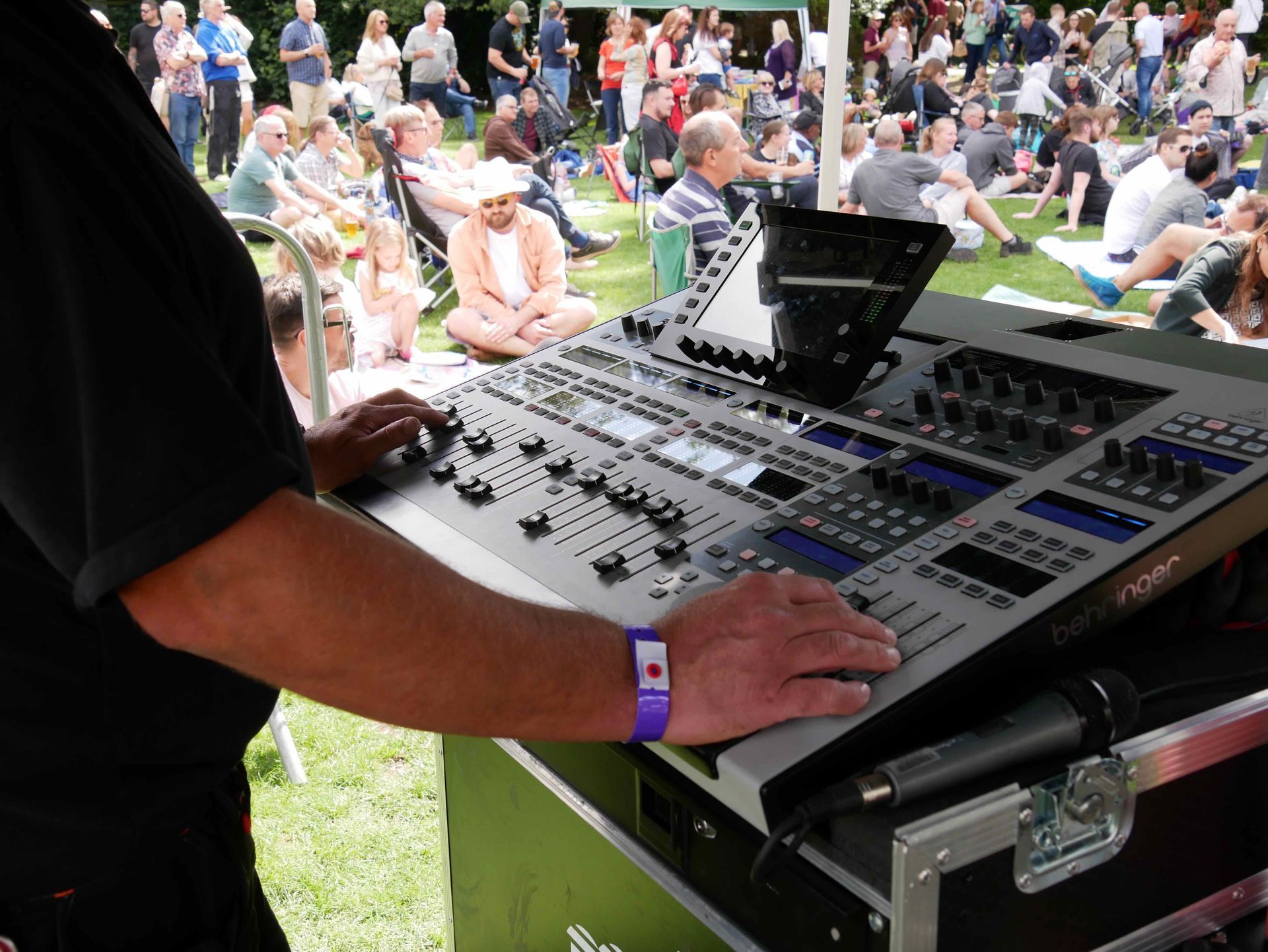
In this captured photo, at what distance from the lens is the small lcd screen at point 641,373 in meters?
1.71

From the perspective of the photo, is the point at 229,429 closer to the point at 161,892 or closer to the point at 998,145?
the point at 161,892

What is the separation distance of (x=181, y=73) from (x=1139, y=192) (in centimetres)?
939

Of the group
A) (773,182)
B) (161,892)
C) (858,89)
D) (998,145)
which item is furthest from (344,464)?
(858,89)

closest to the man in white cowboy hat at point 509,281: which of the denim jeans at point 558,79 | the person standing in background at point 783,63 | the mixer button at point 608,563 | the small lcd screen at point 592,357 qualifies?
the small lcd screen at point 592,357

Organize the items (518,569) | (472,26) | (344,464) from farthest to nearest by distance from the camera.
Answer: (472,26)
(344,464)
(518,569)

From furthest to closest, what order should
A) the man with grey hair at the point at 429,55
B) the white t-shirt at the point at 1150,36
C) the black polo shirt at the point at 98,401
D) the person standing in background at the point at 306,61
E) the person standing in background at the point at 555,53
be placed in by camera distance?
the white t-shirt at the point at 1150,36 < the person standing in background at the point at 555,53 < the man with grey hair at the point at 429,55 < the person standing in background at the point at 306,61 < the black polo shirt at the point at 98,401

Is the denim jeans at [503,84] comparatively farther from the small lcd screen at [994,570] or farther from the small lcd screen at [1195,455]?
the small lcd screen at [994,570]

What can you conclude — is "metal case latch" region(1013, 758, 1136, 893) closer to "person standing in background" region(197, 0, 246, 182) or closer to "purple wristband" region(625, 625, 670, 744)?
"purple wristband" region(625, 625, 670, 744)

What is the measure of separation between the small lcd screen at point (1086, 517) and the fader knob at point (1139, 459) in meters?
0.08

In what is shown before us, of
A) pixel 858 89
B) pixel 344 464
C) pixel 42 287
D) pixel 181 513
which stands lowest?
pixel 858 89

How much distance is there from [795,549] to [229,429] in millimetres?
606

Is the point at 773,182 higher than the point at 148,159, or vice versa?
the point at 148,159

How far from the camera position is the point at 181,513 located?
0.77 meters

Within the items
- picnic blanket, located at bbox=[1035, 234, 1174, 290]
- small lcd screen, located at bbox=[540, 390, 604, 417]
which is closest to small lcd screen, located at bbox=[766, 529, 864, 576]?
small lcd screen, located at bbox=[540, 390, 604, 417]
